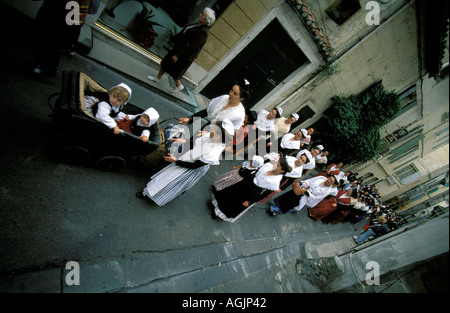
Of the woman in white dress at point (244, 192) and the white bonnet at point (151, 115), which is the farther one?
the woman in white dress at point (244, 192)

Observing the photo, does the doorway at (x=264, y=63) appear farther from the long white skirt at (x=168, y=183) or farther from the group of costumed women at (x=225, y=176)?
the long white skirt at (x=168, y=183)

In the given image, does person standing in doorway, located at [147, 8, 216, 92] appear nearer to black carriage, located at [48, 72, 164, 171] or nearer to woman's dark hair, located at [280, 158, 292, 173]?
black carriage, located at [48, 72, 164, 171]

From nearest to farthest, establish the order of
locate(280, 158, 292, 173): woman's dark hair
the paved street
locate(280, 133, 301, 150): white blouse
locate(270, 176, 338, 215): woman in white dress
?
the paved street < locate(280, 158, 292, 173): woman's dark hair < locate(270, 176, 338, 215): woman in white dress < locate(280, 133, 301, 150): white blouse

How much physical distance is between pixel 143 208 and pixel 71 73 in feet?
7.83

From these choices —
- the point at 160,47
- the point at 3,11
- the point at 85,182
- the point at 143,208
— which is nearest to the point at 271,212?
the point at 143,208

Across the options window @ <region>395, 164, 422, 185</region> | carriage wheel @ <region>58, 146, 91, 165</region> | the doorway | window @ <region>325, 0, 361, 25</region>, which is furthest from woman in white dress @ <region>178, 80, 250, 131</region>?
window @ <region>395, 164, 422, 185</region>

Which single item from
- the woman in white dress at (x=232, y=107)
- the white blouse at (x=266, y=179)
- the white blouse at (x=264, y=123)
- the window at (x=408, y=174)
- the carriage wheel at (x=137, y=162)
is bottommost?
the carriage wheel at (x=137, y=162)

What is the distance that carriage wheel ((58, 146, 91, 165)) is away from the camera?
304cm

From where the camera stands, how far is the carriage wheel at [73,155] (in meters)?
3.04

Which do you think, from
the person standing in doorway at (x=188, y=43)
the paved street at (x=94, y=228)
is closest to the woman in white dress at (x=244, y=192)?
the paved street at (x=94, y=228)

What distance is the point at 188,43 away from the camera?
542 cm

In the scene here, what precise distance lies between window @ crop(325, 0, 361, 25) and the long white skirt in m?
7.40

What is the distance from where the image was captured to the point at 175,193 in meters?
3.83

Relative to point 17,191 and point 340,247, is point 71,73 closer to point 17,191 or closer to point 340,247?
point 17,191
